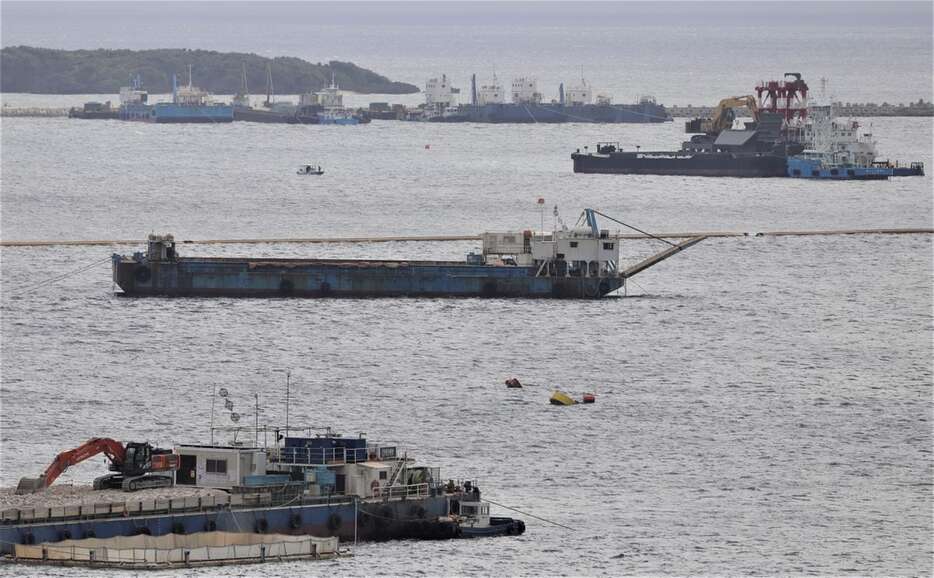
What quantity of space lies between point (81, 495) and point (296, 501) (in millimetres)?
5638

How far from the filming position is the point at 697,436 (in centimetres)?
8125

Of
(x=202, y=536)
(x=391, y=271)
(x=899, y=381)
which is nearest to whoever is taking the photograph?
(x=202, y=536)

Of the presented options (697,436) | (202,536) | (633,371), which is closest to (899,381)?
(633,371)

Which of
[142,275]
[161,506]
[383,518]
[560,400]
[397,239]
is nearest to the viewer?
[161,506]

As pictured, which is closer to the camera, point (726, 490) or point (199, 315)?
point (726, 490)

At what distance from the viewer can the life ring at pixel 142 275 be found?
121062mm

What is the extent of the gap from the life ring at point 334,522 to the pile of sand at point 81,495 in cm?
293

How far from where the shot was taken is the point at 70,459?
63.6 m

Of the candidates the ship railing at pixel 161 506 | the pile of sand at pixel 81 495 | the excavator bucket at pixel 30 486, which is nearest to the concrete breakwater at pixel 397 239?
the ship railing at pixel 161 506

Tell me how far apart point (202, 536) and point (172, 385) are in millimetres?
30861

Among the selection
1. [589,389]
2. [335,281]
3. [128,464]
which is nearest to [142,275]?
[335,281]

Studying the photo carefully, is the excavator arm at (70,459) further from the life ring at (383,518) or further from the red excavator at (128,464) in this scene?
the life ring at (383,518)

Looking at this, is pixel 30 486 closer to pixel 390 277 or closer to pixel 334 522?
pixel 334 522

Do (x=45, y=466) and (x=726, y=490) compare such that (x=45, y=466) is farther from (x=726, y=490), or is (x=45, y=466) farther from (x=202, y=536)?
(x=726, y=490)
